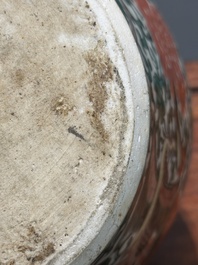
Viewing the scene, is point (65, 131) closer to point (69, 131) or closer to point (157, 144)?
point (69, 131)

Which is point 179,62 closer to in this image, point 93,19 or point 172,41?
point 172,41

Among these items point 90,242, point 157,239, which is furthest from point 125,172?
point 157,239

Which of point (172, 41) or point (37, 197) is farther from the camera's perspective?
point (172, 41)

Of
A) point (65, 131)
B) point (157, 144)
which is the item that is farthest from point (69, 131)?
point (157, 144)
